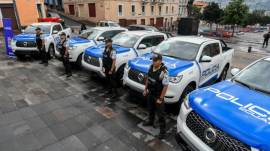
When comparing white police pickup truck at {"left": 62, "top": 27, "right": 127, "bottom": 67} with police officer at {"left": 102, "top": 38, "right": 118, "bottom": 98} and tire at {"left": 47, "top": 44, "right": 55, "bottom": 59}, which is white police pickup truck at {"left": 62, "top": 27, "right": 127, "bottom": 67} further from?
police officer at {"left": 102, "top": 38, "right": 118, "bottom": 98}

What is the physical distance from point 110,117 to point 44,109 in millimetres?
1857

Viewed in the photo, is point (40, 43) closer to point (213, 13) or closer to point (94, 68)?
point (94, 68)

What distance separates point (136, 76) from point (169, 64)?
953mm

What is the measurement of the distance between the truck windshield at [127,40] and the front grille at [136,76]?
203 centimetres

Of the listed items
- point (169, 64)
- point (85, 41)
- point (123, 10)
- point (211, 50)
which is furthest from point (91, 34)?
point (123, 10)

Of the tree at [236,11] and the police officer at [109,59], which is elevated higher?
the tree at [236,11]

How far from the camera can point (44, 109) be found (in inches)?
209

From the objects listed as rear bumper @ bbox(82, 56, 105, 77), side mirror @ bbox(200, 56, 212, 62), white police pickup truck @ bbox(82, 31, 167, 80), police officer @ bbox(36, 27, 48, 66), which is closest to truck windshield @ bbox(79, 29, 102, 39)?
white police pickup truck @ bbox(82, 31, 167, 80)

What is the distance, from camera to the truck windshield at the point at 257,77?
361 cm

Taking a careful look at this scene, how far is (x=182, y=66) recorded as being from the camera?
201 inches

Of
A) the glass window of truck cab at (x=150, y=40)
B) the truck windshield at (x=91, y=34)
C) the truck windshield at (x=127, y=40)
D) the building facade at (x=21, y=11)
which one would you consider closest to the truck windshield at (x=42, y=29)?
the truck windshield at (x=91, y=34)

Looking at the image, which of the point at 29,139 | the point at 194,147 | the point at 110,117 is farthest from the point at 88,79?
the point at 194,147

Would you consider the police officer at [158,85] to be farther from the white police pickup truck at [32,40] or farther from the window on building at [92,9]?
the window on building at [92,9]

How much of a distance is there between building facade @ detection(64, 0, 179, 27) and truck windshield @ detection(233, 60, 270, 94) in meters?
29.7
